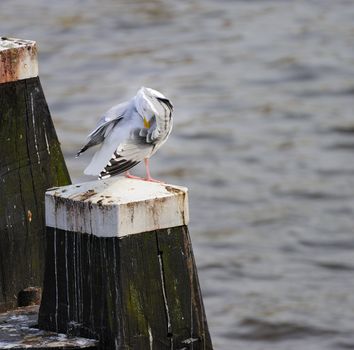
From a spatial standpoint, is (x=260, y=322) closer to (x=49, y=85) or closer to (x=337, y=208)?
(x=337, y=208)

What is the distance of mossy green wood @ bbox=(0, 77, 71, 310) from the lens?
472 cm

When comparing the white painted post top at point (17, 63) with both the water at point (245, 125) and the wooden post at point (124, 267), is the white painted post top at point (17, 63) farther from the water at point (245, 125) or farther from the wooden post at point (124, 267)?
Answer: the water at point (245, 125)

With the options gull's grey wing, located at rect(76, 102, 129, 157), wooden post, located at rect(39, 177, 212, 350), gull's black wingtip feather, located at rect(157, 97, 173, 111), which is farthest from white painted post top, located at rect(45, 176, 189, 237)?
gull's black wingtip feather, located at rect(157, 97, 173, 111)

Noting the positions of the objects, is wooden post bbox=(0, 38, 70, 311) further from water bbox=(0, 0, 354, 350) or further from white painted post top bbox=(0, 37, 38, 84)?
water bbox=(0, 0, 354, 350)

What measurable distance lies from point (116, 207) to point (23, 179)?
1012mm

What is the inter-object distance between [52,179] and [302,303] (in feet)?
11.8

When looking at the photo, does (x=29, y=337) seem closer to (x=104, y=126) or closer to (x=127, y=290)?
(x=127, y=290)

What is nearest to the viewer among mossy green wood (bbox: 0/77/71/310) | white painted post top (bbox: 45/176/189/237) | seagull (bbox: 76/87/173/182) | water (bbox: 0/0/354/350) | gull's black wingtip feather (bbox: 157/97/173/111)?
white painted post top (bbox: 45/176/189/237)

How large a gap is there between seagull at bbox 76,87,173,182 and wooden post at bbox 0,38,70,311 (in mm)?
456

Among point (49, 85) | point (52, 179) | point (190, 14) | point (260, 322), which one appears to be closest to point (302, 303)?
point (260, 322)

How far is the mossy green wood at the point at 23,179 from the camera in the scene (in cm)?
472

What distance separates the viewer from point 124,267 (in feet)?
12.5

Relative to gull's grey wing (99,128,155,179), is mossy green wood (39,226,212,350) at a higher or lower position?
lower

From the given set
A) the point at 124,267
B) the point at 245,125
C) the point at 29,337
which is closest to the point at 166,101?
the point at 124,267
